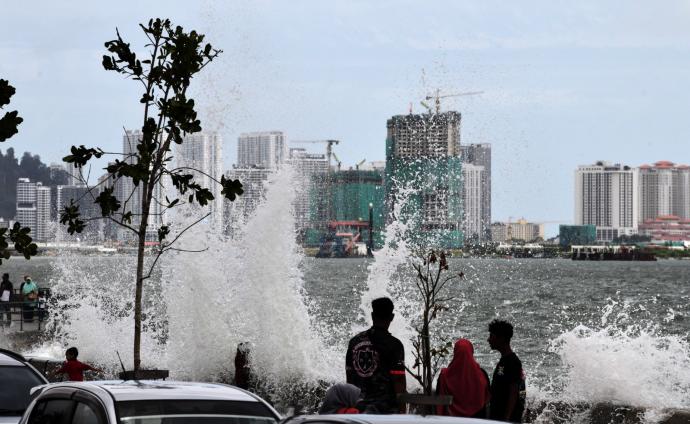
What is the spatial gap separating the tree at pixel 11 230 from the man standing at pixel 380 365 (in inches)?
151

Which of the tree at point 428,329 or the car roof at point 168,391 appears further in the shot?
the tree at point 428,329

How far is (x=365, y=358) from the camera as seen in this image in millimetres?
8906

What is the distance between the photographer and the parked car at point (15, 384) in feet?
31.7

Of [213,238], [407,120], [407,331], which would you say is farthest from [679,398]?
[407,120]

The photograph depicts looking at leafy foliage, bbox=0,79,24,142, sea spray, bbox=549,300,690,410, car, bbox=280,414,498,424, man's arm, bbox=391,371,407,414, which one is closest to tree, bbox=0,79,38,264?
leafy foliage, bbox=0,79,24,142

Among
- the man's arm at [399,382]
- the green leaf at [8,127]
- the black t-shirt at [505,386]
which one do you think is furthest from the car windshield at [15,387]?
the black t-shirt at [505,386]

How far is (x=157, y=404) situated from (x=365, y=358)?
2.55 metres

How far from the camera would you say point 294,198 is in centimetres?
2723

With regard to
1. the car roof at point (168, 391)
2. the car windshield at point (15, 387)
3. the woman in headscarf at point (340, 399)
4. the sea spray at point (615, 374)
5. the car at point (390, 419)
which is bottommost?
the sea spray at point (615, 374)

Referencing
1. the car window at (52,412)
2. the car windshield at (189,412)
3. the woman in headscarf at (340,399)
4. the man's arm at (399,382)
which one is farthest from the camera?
the man's arm at (399,382)

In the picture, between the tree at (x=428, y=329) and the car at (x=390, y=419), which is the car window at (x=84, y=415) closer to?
the car at (x=390, y=419)

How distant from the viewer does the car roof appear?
6.67 metres

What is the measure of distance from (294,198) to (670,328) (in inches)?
998

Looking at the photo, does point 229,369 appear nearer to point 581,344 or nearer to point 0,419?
point 581,344
